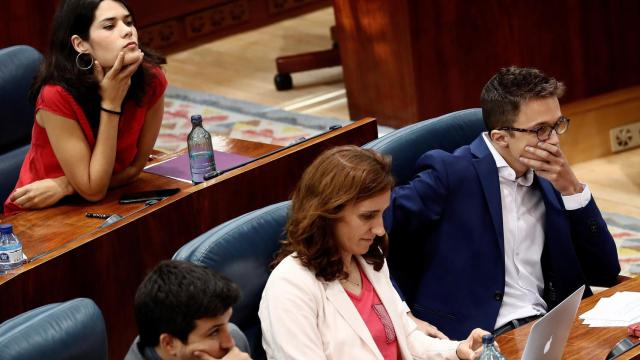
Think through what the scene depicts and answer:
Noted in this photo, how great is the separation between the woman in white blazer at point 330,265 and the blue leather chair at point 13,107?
1.68 meters

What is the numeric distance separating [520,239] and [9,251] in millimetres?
1307

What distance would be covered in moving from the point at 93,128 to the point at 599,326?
1.67 meters

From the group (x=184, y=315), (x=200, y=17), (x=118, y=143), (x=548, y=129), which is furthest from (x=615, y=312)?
(x=200, y=17)

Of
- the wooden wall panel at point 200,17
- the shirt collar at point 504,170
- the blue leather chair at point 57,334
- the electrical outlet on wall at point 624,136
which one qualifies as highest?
the blue leather chair at point 57,334

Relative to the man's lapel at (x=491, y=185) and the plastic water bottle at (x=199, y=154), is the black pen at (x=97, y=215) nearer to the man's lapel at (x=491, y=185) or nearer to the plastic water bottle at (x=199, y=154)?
the plastic water bottle at (x=199, y=154)

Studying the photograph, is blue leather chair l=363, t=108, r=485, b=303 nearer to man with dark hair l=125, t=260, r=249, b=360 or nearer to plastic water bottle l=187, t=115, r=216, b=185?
plastic water bottle l=187, t=115, r=216, b=185

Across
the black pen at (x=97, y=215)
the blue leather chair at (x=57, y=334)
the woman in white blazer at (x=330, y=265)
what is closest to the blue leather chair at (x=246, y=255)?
the woman in white blazer at (x=330, y=265)

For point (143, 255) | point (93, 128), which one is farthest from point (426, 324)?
point (93, 128)

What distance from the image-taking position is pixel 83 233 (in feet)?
10.1

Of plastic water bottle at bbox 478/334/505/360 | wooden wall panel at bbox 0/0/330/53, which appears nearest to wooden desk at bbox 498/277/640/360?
plastic water bottle at bbox 478/334/505/360

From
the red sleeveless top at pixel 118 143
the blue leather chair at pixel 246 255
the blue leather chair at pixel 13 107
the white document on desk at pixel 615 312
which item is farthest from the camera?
Result: the blue leather chair at pixel 13 107

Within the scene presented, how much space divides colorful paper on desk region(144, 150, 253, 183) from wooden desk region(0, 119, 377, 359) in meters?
0.07

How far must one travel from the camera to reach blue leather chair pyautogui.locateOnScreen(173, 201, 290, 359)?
243cm

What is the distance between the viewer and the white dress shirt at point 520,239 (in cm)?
293
